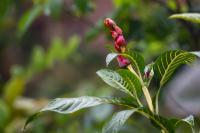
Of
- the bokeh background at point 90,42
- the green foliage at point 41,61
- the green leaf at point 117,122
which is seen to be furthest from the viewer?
the green foliage at point 41,61

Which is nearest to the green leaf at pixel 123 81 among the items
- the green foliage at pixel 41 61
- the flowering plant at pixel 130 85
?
the flowering plant at pixel 130 85

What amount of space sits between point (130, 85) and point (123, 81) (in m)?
0.01

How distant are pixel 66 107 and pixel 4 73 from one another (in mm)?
5336

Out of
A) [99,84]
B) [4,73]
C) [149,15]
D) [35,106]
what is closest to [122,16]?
[149,15]

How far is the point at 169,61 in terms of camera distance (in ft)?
2.49

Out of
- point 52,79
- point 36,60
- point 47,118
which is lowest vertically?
point 52,79

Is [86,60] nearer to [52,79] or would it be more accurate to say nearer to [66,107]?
[52,79]

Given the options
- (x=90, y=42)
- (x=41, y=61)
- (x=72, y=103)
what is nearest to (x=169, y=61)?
(x=72, y=103)

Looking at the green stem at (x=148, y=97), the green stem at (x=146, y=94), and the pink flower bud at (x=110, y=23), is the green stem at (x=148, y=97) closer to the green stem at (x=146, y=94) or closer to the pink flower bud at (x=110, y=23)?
Result: the green stem at (x=146, y=94)

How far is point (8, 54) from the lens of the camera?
6.02m

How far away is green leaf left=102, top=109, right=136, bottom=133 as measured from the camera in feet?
2.33

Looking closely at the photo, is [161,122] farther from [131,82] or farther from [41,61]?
[41,61]

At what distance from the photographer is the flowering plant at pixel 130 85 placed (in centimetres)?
72

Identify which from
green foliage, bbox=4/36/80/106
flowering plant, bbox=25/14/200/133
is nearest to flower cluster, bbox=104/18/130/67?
flowering plant, bbox=25/14/200/133
